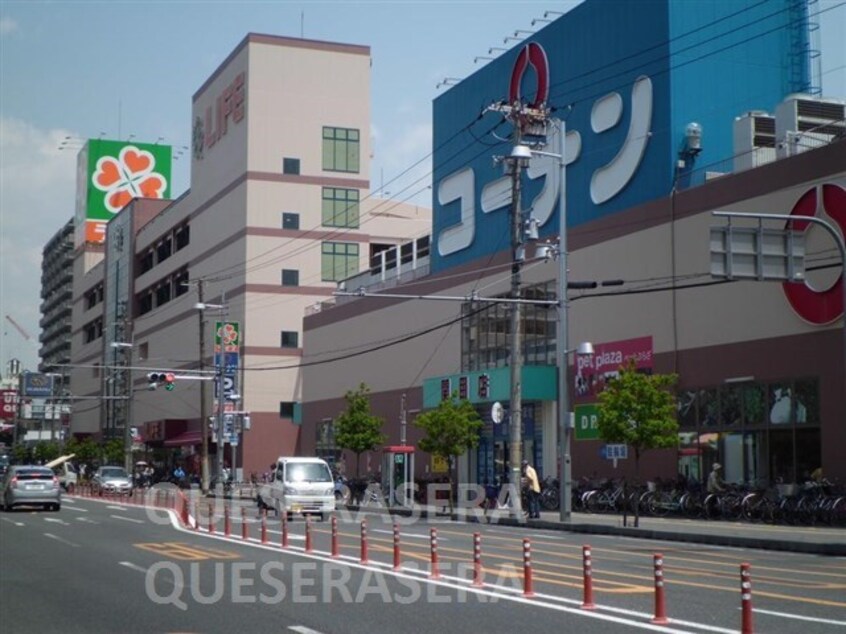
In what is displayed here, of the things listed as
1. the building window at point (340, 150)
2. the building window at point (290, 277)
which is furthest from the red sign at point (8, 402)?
the building window at point (340, 150)

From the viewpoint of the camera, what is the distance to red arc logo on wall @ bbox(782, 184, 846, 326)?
33.0m

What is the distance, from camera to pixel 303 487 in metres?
37.9

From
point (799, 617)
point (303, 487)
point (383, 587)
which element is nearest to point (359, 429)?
point (303, 487)

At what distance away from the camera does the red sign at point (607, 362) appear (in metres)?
41.2

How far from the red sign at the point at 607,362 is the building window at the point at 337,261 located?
1467 inches

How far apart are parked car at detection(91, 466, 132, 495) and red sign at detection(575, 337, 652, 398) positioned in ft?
95.4

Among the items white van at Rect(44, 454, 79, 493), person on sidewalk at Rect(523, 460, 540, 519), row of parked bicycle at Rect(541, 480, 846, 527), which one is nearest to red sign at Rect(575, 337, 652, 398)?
row of parked bicycle at Rect(541, 480, 846, 527)

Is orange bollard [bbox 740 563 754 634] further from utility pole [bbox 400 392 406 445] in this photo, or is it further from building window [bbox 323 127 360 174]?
building window [bbox 323 127 360 174]

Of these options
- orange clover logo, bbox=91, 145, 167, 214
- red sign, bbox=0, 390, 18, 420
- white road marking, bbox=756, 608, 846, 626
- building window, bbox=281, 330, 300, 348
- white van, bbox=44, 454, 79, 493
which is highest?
orange clover logo, bbox=91, 145, 167, 214

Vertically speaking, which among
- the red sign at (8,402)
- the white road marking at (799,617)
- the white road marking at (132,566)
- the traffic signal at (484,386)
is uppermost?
the red sign at (8,402)

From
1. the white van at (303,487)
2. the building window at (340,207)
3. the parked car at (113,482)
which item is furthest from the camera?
the building window at (340,207)

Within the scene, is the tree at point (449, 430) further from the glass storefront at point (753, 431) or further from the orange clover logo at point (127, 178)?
the orange clover logo at point (127, 178)

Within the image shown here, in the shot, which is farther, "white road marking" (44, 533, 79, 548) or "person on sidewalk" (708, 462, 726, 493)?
"person on sidewalk" (708, 462, 726, 493)

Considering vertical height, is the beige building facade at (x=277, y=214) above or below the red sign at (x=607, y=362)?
above
